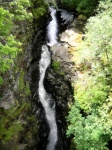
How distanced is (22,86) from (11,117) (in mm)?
2773

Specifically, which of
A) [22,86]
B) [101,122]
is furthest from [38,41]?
[101,122]

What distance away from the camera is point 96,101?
15.0 metres

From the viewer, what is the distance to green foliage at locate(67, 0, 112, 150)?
45.3 ft

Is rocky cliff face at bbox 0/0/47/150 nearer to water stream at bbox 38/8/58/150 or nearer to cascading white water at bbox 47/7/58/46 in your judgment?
water stream at bbox 38/8/58/150

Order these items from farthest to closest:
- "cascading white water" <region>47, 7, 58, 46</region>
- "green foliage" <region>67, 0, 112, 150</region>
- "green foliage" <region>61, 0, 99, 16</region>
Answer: "green foliage" <region>61, 0, 99, 16</region> → "cascading white water" <region>47, 7, 58, 46</region> → "green foliage" <region>67, 0, 112, 150</region>

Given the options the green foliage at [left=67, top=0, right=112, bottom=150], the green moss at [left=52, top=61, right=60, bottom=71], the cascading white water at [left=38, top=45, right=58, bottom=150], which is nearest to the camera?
the green foliage at [left=67, top=0, right=112, bottom=150]

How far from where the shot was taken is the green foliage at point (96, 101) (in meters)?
13.8

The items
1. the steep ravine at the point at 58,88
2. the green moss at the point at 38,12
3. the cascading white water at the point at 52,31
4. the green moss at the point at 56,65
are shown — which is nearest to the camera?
the steep ravine at the point at 58,88

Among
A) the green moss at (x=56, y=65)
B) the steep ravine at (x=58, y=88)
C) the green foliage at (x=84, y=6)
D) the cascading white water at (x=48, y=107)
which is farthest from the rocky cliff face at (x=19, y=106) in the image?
the green foliage at (x=84, y=6)

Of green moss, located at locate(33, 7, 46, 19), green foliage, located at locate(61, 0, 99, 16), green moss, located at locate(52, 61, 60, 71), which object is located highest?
green foliage, located at locate(61, 0, 99, 16)

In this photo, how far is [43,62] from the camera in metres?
24.1

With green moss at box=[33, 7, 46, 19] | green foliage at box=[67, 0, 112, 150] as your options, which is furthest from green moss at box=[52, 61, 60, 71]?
green moss at box=[33, 7, 46, 19]

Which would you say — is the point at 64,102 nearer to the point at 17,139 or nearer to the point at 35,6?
the point at 17,139

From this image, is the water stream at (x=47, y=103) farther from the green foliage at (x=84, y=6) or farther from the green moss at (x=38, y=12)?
the green foliage at (x=84, y=6)
